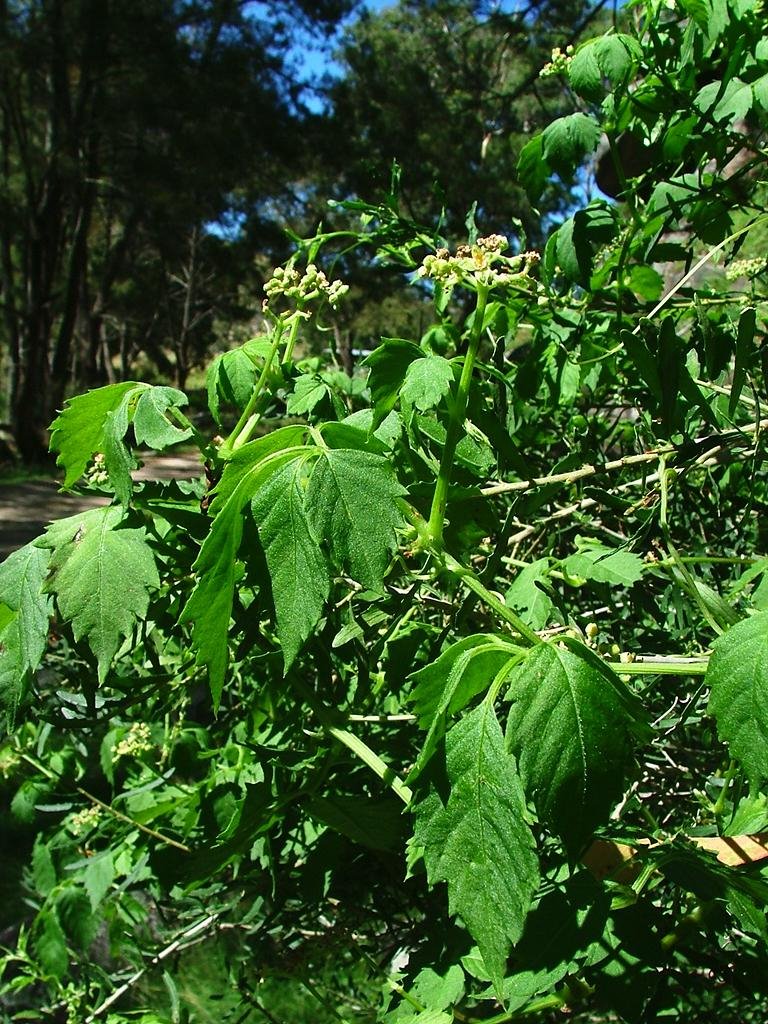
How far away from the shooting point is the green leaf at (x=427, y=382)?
2.10ft

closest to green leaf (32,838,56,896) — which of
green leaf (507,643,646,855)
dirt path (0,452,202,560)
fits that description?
green leaf (507,643,646,855)

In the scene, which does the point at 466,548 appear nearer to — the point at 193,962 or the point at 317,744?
the point at 317,744

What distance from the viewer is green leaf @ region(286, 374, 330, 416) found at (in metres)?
0.88

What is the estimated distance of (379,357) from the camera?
2.31ft

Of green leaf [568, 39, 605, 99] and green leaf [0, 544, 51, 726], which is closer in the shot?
green leaf [0, 544, 51, 726]

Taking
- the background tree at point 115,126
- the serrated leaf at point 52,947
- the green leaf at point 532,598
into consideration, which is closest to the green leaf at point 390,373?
the green leaf at point 532,598

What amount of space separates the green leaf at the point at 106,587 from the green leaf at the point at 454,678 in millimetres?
224

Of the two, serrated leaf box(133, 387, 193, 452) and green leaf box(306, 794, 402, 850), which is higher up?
serrated leaf box(133, 387, 193, 452)

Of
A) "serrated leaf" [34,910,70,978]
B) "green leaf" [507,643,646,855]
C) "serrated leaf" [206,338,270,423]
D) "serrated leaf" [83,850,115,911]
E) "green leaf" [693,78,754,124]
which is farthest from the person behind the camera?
"serrated leaf" [34,910,70,978]

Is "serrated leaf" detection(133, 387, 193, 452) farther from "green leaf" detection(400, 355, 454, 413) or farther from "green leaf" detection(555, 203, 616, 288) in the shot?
"green leaf" detection(555, 203, 616, 288)

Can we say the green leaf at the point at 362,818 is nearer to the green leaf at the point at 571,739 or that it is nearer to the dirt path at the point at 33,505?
the green leaf at the point at 571,739

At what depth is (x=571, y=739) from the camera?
20.6 inches

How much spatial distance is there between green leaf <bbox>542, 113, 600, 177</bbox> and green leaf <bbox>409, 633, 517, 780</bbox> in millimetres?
791

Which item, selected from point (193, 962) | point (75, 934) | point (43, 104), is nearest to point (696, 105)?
point (75, 934)
